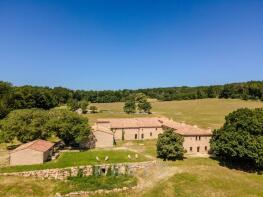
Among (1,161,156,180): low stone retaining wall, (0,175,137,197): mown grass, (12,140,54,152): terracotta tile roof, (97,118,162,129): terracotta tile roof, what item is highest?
Answer: (97,118,162,129): terracotta tile roof

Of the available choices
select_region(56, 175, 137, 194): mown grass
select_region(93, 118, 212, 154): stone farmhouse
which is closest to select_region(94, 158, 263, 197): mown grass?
select_region(56, 175, 137, 194): mown grass

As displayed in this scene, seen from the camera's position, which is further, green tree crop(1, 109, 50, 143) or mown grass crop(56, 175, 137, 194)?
green tree crop(1, 109, 50, 143)

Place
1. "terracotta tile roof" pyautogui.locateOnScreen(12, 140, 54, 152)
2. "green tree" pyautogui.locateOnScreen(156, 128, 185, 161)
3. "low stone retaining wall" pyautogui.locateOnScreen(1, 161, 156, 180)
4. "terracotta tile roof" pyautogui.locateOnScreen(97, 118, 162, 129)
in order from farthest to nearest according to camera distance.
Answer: "terracotta tile roof" pyautogui.locateOnScreen(97, 118, 162, 129) < "green tree" pyautogui.locateOnScreen(156, 128, 185, 161) < "terracotta tile roof" pyautogui.locateOnScreen(12, 140, 54, 152) < "low stone retaining wall" pyautogui.locateOnScreen(1, 161, 156, 180)

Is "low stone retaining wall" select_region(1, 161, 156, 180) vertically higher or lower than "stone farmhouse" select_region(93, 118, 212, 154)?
lower

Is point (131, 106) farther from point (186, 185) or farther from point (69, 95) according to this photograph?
point (186, 185)

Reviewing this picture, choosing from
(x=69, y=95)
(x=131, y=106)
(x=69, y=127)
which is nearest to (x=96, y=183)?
(x=69, y=127)

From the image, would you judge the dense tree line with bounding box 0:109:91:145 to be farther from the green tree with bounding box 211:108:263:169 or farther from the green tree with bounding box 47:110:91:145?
the green tree with bounding box 211:108:263:169
